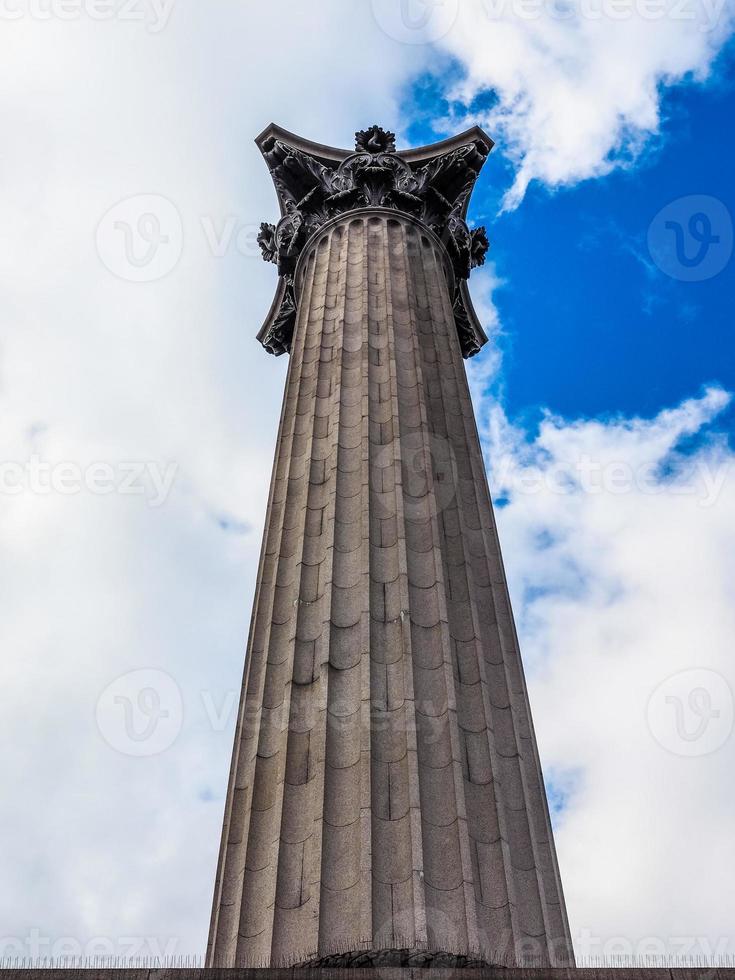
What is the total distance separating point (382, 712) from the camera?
48.5 ft

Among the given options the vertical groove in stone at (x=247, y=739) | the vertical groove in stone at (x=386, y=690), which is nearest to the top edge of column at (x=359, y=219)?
the vertical groove in stone at (x=386, y=690)

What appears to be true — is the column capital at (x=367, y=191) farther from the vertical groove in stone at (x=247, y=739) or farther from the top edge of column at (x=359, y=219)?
the vertical groove in stone at (x=247, y=739)

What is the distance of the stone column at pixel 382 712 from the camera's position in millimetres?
12633

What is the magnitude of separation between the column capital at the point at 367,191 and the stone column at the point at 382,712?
8.65 meters

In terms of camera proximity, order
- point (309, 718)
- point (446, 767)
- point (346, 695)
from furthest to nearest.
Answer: point (346, 695) < point (309, 718) < point (446, 767)

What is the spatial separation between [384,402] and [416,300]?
5.40m

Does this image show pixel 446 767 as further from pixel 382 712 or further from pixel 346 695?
pixel 346 695

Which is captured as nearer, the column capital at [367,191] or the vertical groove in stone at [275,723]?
the vertical groove in stone at [275,723]

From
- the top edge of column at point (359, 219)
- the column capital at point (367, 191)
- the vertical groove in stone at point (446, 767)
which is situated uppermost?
the column capital at point (367, 191)

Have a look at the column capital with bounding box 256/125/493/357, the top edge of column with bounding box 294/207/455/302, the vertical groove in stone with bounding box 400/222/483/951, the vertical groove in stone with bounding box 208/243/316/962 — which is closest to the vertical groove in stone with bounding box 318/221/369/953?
the vertical groove in stone with bounding box 400/222/483/951

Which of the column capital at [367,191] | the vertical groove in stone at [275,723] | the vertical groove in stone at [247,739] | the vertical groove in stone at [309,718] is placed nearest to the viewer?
the vertical groove in stone at [309,718]

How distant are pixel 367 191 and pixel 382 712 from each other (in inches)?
742

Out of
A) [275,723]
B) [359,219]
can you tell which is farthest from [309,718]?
[359,219]

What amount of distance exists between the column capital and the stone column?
8.65m
